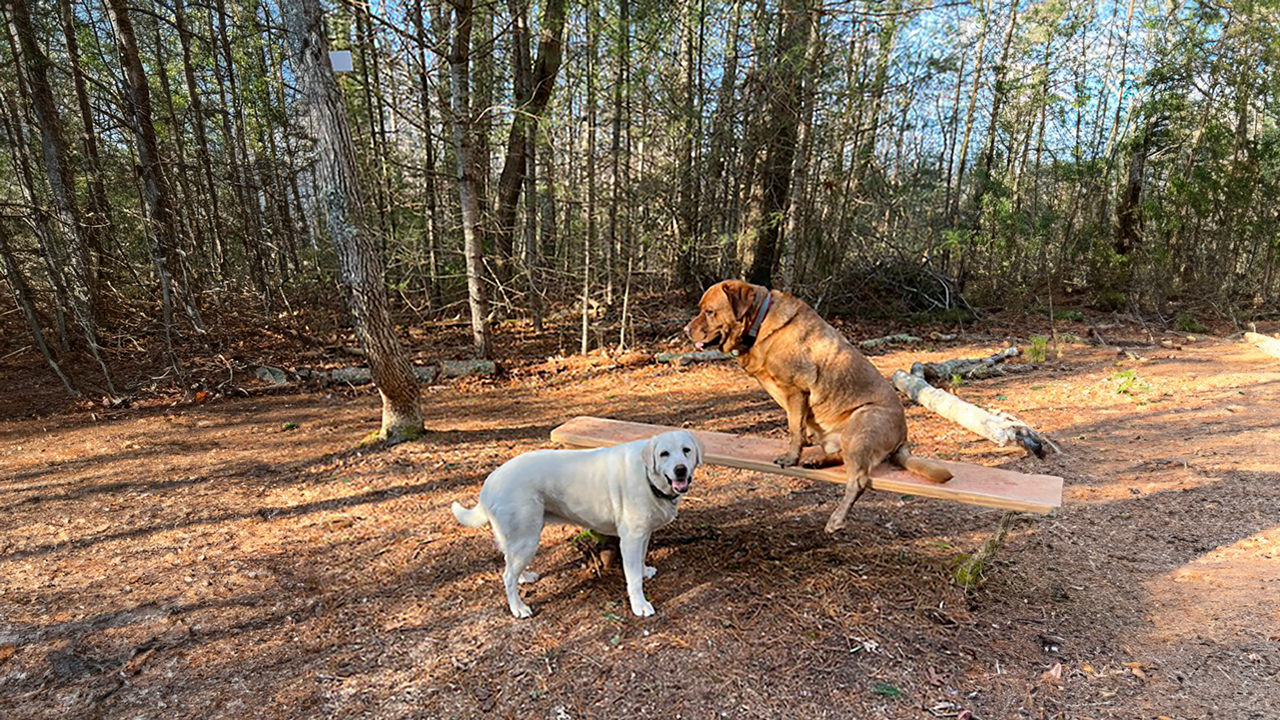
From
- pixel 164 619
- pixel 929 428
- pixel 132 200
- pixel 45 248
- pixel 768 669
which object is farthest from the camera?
pixel 132 200

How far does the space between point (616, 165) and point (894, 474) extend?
7.98 metres

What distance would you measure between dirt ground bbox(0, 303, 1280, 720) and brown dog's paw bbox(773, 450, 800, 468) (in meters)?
0.73

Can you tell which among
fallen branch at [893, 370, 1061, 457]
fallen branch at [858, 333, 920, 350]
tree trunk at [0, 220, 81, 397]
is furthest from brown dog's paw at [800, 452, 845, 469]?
tree trunk at [0, 220, 81, 397]

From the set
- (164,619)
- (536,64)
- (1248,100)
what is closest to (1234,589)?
(164,619)

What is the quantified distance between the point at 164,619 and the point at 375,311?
10.7ft

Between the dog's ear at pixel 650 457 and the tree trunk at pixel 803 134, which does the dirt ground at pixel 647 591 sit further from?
the tree trunk at pixel 803 134

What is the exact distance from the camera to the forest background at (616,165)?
995 cm

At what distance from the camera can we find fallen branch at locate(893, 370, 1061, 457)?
609cm

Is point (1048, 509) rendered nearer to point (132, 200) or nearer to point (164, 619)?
point (164, 619)

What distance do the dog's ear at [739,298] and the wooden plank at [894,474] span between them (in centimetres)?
96

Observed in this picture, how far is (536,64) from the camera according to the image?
12625mm

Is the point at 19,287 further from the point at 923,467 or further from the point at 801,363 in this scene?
the point at 923,467

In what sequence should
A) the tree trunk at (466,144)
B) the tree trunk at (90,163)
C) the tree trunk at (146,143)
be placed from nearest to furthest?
the tree trunk at (466,144)
the tree trunk at (146,143)
the tree trunk at (90,163)

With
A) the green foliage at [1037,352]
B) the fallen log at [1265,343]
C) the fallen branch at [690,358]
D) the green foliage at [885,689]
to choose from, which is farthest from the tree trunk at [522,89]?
the fallen log at [1265,343]
